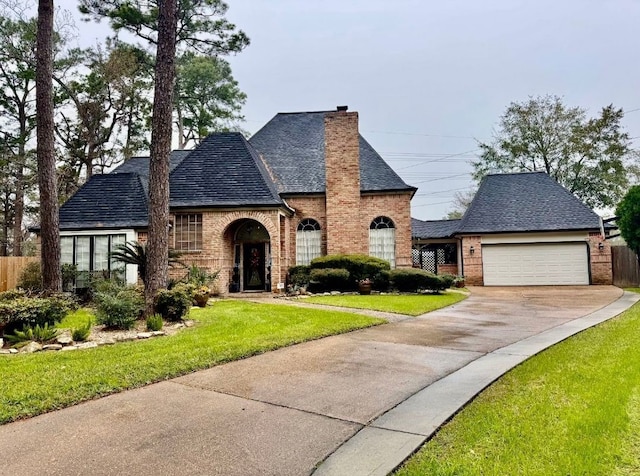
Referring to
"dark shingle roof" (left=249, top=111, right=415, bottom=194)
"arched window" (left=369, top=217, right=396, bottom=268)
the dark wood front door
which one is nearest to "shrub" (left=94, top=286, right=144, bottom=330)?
the dark wood front door

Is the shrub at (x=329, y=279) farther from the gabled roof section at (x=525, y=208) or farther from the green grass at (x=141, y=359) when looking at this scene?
the gabled roof section at (x=525, y=208)

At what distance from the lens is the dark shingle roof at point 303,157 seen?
Result: 61.0ft

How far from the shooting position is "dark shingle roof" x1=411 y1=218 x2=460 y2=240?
2364 cm

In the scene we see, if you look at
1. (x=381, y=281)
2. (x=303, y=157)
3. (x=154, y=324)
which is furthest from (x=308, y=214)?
(x=154, y=324)

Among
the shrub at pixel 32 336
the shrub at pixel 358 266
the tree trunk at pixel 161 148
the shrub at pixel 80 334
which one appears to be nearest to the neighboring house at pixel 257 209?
the shrub at pixel 358 266

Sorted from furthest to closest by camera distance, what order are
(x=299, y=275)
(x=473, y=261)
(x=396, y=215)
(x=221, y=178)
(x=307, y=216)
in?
(x=473, y=261) → (x=307, y=216) → (x=396, y=215) → (x=221, y=178) → (x=299, y=275)

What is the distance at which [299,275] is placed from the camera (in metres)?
16.0

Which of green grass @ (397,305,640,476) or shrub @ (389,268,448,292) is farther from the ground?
shrub @ (389,268,448,292)

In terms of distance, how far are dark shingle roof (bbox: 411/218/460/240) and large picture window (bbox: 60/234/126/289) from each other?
1580cm

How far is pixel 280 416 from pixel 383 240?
587 inches

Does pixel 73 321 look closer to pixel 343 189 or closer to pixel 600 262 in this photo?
pixel 343 189

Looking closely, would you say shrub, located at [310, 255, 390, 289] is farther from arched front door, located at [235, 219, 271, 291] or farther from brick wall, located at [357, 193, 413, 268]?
arched front door, located at [235, 219, 271, 291]

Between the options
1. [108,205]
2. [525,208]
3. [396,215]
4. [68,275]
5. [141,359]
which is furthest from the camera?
[525,208]

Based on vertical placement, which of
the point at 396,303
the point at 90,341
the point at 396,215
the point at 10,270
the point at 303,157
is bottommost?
the point at 396,303
